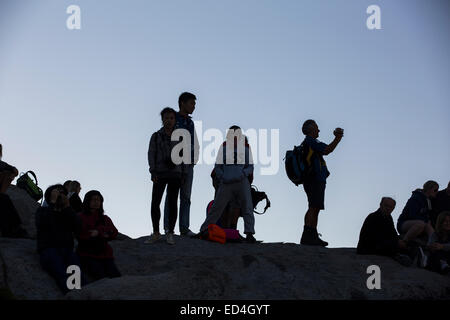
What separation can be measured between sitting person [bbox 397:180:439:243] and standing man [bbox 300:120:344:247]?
146 cm

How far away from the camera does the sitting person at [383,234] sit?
13164 millimetres

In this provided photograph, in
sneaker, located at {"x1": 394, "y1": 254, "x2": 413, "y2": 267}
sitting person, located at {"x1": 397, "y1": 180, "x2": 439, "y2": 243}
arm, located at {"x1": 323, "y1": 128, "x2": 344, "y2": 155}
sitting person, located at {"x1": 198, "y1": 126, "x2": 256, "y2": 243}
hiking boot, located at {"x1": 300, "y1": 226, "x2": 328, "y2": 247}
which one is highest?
arm, located at {"x1": 323, "y1": 128, "x2": 344, "y2": 155}

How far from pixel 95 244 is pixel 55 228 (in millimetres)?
645

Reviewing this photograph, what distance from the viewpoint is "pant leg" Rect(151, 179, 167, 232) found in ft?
42.3

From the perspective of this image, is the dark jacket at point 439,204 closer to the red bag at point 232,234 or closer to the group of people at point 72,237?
the red bag at point 232,234

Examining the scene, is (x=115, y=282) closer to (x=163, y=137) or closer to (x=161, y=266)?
(x=161, y=266)

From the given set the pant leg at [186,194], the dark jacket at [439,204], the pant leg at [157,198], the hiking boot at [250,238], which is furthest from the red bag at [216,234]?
the dark jacket at [439,204]

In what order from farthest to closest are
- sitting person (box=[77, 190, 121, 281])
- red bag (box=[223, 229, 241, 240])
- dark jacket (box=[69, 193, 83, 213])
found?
dark jacket (box=[69, 193, 83, 213]), red bag (box=[223, 229, 241, 240]), sitting person (box=[77, 190, 121, 281])

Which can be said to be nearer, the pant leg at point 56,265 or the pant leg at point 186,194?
the pant leg at point 56,265

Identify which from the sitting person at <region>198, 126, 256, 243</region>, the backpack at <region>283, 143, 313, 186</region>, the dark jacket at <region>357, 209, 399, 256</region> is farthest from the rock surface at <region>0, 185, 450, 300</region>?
the backpack at <region>283, 143, 313, 186</region>

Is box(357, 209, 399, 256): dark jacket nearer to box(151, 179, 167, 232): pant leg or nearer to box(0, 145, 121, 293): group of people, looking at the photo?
box(151, 179, 167, 232): pant leg

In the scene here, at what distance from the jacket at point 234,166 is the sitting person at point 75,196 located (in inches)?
104
